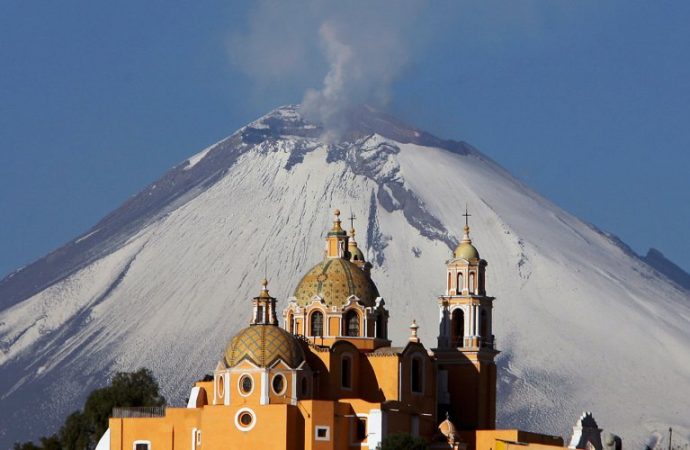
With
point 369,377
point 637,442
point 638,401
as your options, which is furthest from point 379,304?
point 638,401

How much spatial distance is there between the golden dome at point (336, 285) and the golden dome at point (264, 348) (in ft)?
16.9

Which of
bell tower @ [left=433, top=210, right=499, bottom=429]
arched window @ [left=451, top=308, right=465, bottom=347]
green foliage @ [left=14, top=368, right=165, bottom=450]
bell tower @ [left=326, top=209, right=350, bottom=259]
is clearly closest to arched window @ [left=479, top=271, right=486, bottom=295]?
bell tower @ [left=433, top=210, right=499, bottom=429]

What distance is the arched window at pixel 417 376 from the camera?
9594 centimetres

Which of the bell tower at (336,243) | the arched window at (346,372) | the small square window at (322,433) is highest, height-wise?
the bell tower at (336,243)

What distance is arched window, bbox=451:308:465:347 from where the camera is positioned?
10000cm

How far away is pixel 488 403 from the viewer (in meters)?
100

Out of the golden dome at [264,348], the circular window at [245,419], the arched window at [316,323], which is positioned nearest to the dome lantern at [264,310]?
the golden dome at [264,348]

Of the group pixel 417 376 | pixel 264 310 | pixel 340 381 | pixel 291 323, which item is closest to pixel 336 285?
pixel 291 323

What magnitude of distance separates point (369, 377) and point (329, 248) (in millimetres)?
6599

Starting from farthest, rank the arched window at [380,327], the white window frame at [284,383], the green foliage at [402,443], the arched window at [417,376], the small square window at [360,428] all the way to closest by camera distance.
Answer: the arched window at [380,327], the arched window at [417,376], the small square window at [360,428], the white window frame at [284,383], the green foliage at [402,443]

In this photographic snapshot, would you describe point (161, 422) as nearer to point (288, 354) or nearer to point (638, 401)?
point (288, 354)

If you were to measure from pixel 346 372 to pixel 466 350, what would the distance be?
698 cm

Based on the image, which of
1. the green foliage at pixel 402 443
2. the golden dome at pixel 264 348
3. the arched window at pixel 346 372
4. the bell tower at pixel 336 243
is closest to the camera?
the green foliage at pixel 402 443

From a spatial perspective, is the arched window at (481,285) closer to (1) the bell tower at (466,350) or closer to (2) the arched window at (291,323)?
(1) the bell tower at (466,350)
